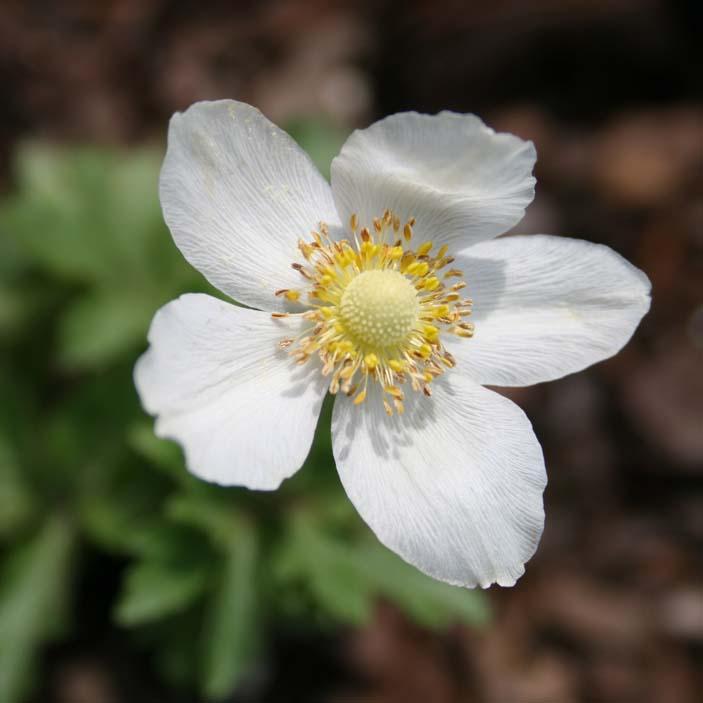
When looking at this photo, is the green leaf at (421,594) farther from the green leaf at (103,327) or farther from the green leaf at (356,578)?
the green leaf at (103,327)

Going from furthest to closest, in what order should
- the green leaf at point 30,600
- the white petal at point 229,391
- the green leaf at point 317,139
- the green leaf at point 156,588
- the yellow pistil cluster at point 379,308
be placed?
Answer: the green leaf at point 317,139 → the green leaf at point 30,600 → the green leaf at point 156,588 → the yellow pistil cluster at point 379,308 → the white petal at point 229,391

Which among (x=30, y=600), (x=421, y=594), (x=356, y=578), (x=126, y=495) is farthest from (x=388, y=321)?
(x=30, y=600)

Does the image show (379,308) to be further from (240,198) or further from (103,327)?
(103,327)

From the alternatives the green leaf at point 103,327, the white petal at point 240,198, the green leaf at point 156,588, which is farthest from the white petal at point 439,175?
the green leaf at point 103,327

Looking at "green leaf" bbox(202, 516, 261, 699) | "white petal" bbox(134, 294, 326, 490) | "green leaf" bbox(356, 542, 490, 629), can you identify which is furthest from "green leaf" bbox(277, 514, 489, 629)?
"white petal" bbox(134, 294, 326, 490)

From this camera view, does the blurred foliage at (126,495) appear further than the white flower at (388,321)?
Yes

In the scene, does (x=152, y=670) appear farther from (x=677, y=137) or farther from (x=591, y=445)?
(x=677, y=137)
